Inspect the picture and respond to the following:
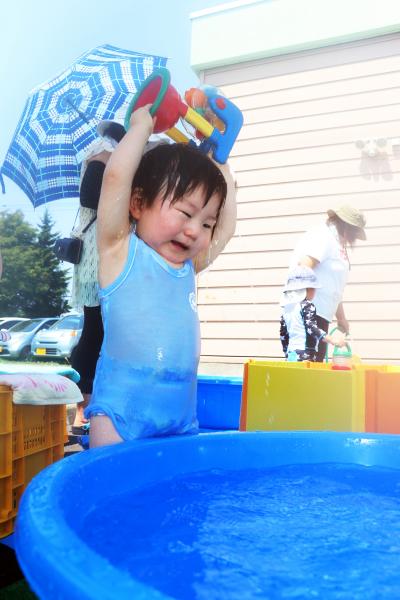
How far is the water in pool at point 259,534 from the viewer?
0.81 m

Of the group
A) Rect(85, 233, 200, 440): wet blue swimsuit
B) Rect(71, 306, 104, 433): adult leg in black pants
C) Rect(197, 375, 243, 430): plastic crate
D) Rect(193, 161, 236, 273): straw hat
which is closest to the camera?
Rect(85, 233, 200, 440): wet blue swimsuit

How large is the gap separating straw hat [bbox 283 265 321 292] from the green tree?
23.2 metres

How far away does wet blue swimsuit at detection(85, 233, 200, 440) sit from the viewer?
1.60 meters

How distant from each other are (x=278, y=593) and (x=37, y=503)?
1.19 ft

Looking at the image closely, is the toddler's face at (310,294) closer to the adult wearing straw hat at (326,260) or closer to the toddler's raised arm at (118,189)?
the adult wearing straw hat at (326,260)

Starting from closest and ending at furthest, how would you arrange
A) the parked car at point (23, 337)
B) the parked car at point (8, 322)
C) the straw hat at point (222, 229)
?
the straw hat at point (222, 229) < the parked car at point (23, 337) < the parked car at point (8, 322)

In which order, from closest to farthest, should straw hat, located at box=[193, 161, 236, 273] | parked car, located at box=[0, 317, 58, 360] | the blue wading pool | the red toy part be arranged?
the blue wading pool
the red toy part
straw hat, located at box=[193, 161, 236, 273]
parked car, located at box=[0, 317, 58, 360]

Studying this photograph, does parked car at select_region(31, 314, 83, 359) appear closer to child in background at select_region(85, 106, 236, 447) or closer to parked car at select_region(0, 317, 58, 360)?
parked car at select_region(0, 317, 58, 360)

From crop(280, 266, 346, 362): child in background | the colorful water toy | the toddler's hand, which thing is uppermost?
the colorful water toy

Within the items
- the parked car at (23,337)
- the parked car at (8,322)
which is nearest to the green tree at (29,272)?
the parked car at (8,322)

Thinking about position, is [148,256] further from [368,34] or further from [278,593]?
[368,34]

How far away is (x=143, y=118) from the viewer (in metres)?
1.77

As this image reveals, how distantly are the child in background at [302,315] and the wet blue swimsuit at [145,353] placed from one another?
60.0 inches

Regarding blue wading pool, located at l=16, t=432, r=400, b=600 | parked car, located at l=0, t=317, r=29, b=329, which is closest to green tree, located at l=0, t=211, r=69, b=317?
parked car, located at l=0, t=317, r=29, b=329
